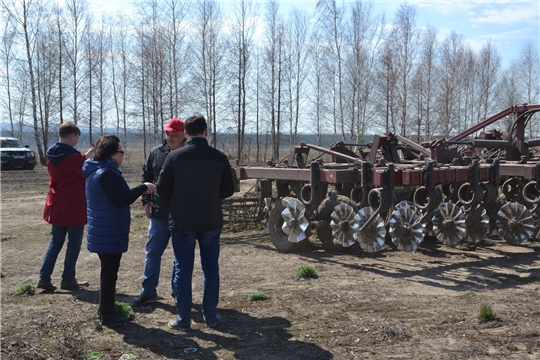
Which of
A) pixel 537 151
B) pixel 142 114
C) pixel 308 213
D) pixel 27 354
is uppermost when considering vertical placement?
pixel 142 114

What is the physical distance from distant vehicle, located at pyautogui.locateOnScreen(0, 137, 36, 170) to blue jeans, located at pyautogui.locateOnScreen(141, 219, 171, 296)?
78.6 ft

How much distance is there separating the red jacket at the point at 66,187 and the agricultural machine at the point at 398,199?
3254 millimetres

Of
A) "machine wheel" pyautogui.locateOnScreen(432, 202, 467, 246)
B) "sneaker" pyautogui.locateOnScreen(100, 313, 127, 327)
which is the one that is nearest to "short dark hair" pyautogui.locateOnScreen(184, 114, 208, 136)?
"sneaker" pyautogui.locateOnScreen(100, 313, 127, 327)

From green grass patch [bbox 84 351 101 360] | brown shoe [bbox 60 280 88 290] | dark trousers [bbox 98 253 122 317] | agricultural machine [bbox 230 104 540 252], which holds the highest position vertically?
agricultural machine [bbox 230 104 540 252]

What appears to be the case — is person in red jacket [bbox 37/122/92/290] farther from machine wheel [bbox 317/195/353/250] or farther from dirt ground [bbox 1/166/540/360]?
machine wheel [bbox 317/195/353/250]

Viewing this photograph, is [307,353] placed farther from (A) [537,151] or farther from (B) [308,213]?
(A) [537,151]

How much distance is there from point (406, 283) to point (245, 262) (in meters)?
2.28

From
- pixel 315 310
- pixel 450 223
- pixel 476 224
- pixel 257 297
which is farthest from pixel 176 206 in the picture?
pixel 476 224

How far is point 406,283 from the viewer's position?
658 centimetres

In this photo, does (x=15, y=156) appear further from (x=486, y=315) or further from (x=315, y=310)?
(x=486, y=315)

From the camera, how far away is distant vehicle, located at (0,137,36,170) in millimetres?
27062

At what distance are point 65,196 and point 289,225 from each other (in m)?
3.40

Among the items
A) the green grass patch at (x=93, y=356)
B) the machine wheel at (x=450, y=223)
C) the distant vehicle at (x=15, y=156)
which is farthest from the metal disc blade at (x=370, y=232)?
the distant vehicle at (x=15, y=156)

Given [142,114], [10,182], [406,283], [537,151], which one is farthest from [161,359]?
[142,114]
